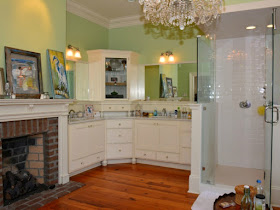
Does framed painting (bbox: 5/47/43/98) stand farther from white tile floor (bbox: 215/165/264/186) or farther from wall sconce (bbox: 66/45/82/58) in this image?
white tile floor (bbox: 215/165/264/186)

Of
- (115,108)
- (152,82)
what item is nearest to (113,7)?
(152,82)

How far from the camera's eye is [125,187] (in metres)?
3.55

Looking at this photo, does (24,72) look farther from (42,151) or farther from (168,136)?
(168,136)

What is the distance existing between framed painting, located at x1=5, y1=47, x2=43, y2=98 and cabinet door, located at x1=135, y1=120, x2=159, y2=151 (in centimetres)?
197

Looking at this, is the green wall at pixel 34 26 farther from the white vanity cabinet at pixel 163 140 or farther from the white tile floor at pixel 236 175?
the white tile floor at pixel 236 175

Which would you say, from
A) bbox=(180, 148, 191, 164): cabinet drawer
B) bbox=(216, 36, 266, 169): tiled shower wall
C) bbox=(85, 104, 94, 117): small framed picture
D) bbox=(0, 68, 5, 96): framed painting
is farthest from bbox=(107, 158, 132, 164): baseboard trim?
bbox=(0, 68, 5, 96): framed painting

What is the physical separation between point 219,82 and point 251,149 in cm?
130

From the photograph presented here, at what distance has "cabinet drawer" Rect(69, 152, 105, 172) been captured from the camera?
3888 millimetres

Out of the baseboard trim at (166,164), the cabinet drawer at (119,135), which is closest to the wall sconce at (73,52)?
the cabinet drawer at (119,135)

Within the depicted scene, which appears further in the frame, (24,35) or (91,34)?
(91,34)

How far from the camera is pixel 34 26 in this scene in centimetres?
330

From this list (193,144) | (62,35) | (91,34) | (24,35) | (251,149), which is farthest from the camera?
(91,34)

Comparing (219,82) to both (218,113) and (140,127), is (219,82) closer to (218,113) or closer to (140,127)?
(218,113)

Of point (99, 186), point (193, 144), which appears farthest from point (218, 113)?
point (99, 186)
